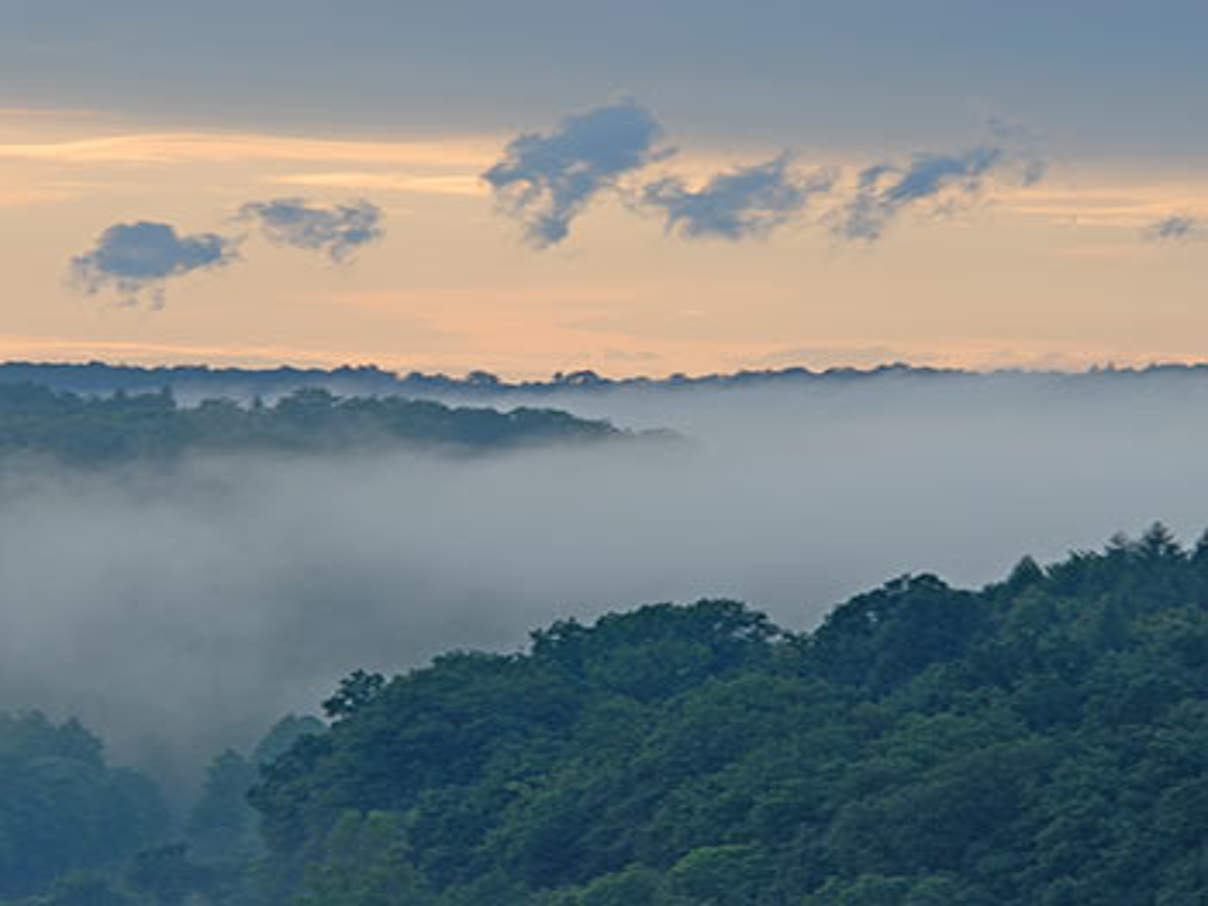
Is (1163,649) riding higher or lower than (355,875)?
higher

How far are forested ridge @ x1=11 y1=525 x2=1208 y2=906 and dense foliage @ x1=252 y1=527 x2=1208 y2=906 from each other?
150mm

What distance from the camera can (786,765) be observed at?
13738 centimetres

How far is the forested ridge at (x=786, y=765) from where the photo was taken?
398 feet

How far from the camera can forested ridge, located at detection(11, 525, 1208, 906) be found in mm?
121438

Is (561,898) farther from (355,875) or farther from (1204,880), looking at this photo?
(1204,880)

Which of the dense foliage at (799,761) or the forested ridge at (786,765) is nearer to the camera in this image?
the dense foliage at (799,761)

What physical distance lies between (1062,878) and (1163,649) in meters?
34.4

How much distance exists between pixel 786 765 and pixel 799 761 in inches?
25.4

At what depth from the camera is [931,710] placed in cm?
14675

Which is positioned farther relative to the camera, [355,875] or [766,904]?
[355,875]

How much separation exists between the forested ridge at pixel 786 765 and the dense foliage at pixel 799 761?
0.15 metres

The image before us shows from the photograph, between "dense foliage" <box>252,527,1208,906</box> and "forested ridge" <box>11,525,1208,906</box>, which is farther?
"forested ridge" <box>11,525,1208,906</box>

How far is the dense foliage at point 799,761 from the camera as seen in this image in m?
121

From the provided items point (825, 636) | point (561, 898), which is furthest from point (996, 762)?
point (825, 636)
